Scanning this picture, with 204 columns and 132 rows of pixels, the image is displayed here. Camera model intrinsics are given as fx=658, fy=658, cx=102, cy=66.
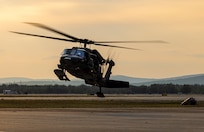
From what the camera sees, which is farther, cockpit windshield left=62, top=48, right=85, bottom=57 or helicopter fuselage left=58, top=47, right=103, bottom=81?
cockpit windshield left=62, top=48, right=85, bottom=57

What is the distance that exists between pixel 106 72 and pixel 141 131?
50.4 m

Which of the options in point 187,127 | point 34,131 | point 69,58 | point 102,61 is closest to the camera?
point 34,131

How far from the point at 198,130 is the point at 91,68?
44042 millimetres

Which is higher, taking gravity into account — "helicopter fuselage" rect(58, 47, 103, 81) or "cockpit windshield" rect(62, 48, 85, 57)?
"cockpit windshield" rect(62, 48, 85, 57)

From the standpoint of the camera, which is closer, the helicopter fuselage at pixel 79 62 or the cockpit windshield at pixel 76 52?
the helicopter fuselage at pixel 79 62

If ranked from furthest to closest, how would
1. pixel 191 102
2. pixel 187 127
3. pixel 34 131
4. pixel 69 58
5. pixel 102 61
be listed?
pixel 102 61 < pixel 69 58 < pixel 191 102 < pixel 187 127 < pixel 34 131

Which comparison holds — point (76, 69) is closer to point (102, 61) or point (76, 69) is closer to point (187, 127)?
point (102, 61)

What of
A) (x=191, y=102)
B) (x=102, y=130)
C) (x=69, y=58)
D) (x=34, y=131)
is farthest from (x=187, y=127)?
(x=69, y=58)

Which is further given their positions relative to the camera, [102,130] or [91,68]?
[91,68]

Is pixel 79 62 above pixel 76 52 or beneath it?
beneath

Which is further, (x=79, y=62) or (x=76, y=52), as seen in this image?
(x=76, y=52)

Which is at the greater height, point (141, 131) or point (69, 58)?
point (69, 58)

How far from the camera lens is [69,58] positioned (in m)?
67.7

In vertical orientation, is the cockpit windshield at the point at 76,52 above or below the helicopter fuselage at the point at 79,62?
above
